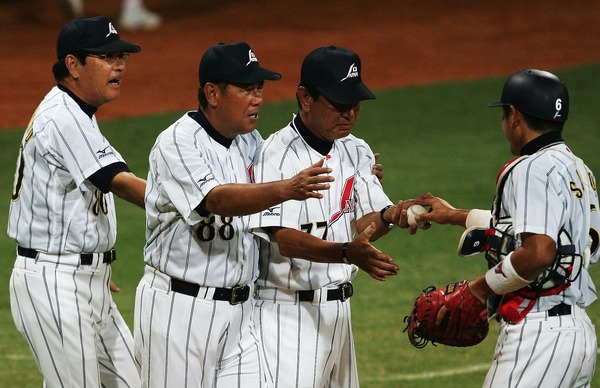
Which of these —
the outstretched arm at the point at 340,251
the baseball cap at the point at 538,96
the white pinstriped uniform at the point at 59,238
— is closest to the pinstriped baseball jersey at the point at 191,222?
the outstretched arm at the point at 340,251

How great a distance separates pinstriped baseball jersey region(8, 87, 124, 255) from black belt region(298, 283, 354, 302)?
109 cm

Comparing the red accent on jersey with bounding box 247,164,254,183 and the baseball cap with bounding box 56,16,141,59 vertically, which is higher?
the baseball cap with bounding box 56,16,141,59

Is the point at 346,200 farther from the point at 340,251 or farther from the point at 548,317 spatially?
the point at 548,317

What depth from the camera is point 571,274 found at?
4742mm

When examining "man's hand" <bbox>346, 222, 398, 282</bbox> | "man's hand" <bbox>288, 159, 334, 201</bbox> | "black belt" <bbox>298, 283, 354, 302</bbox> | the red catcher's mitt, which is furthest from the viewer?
"black belt" <bbox>298, 283, 354, 302</bbox>

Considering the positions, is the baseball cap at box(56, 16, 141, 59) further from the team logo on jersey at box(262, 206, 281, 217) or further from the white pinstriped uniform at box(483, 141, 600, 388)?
the white pinstriped uniform at box(483, 141, 600, 388)

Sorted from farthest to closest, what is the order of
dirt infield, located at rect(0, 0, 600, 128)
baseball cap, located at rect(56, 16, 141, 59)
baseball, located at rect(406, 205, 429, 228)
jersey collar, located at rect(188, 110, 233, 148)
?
dirt infield, located at rect(0, 0, 600, 128)
baseball cap, located at rect(56, 16, 141, 59)
baseball, located at rect(406, 205, 429, 228)
jersey collar, located at rect(188, 110, 233, 148)

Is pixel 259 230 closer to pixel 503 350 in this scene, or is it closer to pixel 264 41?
pixel 503 350

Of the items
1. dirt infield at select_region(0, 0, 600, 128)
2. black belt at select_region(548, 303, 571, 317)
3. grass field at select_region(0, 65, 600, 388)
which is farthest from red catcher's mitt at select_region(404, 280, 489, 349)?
dirt infield at select_region(0, 0, 600, 128)

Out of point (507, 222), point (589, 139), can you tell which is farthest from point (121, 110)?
point (507, 222)

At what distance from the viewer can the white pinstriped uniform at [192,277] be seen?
503 cm

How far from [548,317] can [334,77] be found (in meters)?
1.45

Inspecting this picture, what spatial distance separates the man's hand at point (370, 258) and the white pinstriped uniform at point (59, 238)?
1339 millimetres

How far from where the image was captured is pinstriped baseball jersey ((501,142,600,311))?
15.1 feet
